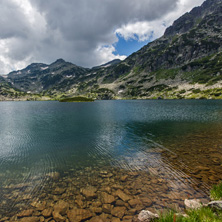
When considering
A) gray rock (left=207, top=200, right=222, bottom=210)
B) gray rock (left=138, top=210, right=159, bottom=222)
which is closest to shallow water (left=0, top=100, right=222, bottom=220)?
gray rock (left=138, top=210, right=159, bottom=222)

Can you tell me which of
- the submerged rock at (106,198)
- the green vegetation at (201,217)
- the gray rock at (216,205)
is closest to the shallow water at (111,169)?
the submerged rock at (106,198)

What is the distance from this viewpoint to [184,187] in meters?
13.4

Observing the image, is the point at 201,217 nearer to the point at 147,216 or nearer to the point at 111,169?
the point at 147,216

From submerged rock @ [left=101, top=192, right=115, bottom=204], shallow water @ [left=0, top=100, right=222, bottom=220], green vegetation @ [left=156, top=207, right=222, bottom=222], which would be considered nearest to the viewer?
green vegetation @ [left=156, top=207, right=222, bottom=222]

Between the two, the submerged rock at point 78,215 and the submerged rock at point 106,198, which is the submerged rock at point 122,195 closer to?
the submerged rock at point 106,198

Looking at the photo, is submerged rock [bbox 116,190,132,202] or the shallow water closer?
submerged rock [bbox 116,190,132,202]

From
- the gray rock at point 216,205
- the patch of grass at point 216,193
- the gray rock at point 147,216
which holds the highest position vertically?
the gray rock at point 216,205

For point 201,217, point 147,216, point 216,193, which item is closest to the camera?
point 201,217

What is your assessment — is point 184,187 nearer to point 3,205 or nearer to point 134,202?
point 134,202

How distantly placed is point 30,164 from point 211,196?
71.9 feet

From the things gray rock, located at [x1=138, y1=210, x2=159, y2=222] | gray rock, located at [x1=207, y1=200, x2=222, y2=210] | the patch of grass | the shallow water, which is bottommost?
the shallow water

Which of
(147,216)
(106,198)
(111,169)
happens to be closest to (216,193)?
(147,216)

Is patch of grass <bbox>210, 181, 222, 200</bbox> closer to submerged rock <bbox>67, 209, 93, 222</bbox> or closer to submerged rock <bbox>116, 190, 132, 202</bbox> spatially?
submerged rock <bbox>116, 190, 132, 202</bbox>

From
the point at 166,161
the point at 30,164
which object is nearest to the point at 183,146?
the point at 166,161
